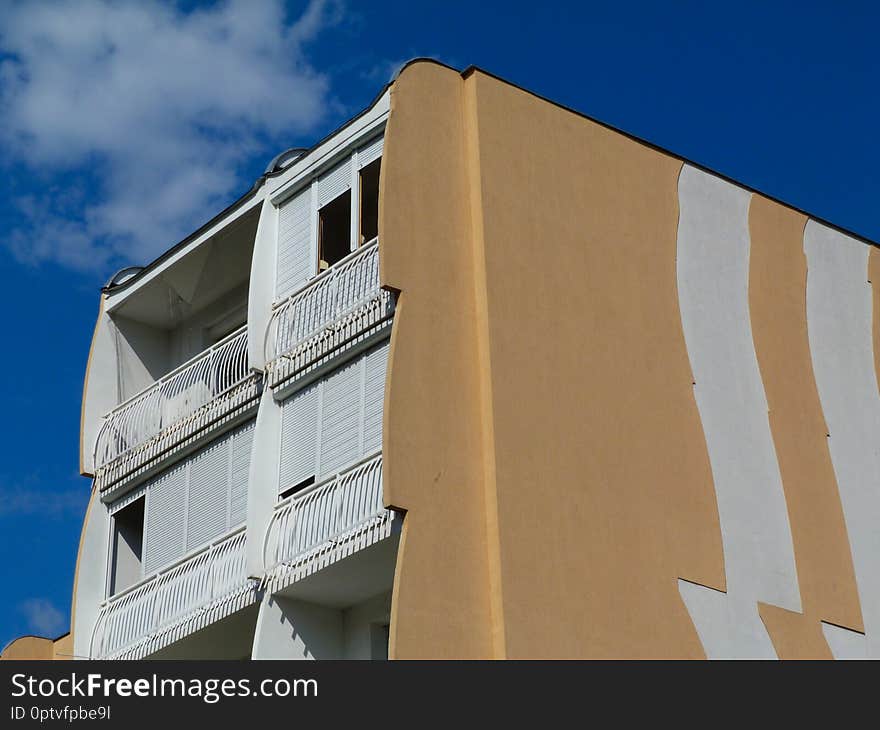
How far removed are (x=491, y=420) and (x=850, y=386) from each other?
7565 millimetres

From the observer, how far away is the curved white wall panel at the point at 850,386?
26.3 metres

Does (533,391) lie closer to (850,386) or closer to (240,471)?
(240,471)

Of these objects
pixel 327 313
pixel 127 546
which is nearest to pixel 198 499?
pixel 127 546

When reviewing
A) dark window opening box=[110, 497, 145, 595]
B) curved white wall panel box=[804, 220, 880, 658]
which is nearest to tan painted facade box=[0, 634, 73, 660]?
dark window opening box=[110, 497, 145, 595]

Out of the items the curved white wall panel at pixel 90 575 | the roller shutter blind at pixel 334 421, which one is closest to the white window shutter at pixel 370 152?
the roller shutter blind at pixel 334 421

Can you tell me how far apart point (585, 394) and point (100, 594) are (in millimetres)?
8245

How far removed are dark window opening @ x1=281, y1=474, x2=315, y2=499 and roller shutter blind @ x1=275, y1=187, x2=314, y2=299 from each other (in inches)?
115

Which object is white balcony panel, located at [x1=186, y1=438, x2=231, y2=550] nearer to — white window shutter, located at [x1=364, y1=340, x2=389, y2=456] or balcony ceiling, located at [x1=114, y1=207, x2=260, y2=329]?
balcony ceiling, located at [x1=114, y1=207, x2=260, y2=329]

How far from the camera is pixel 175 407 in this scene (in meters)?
27.7

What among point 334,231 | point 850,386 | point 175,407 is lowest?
point 175,407

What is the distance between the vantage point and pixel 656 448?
2444cm

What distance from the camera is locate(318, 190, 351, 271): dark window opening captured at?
25.8 m
